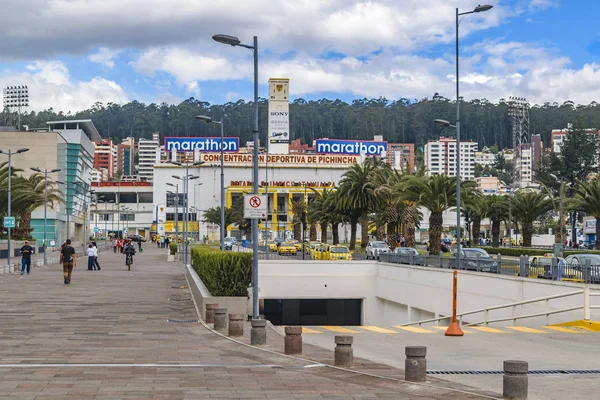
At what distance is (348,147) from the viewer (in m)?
146

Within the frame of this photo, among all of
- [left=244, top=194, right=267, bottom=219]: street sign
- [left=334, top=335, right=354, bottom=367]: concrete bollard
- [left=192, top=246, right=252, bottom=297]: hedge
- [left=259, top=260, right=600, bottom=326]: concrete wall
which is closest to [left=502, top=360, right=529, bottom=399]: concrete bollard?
[left=334, top=335, right=354, bottom=367]: concrete bollard

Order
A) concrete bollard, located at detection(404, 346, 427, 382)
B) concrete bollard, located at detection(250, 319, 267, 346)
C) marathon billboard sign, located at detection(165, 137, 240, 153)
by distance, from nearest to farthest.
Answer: concrete bollard, located at detection(404, 346, 427, 382), concrete bollard, located at detection(250, 319, 267, 346), marathon billboard sign, located at detection(165, 137, 240, 153)

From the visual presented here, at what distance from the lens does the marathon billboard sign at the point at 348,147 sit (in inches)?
5733

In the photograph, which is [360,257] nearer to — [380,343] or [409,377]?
[380,343]

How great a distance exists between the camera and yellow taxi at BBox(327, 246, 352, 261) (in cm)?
5294

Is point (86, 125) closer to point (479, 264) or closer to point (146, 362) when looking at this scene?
point (479, 264)

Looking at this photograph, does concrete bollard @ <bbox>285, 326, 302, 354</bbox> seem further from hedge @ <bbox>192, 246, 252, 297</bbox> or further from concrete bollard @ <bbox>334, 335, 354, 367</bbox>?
hedge @ <bbox>192, 246, 252, 297</bbox>

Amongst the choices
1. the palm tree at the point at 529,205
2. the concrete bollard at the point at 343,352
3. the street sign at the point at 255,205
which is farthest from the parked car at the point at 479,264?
the palm tree at the point at 529,205

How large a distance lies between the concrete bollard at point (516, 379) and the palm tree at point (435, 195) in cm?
3918

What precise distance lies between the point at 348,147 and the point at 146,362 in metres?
133

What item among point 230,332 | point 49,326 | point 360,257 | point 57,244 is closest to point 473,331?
point 230,332

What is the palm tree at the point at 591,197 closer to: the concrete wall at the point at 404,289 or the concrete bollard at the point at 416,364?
the concrete wall at the point at 404,289

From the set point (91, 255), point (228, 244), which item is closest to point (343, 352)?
point (91, 255)

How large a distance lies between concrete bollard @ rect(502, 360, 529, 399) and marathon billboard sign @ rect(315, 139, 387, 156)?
134034 mm
